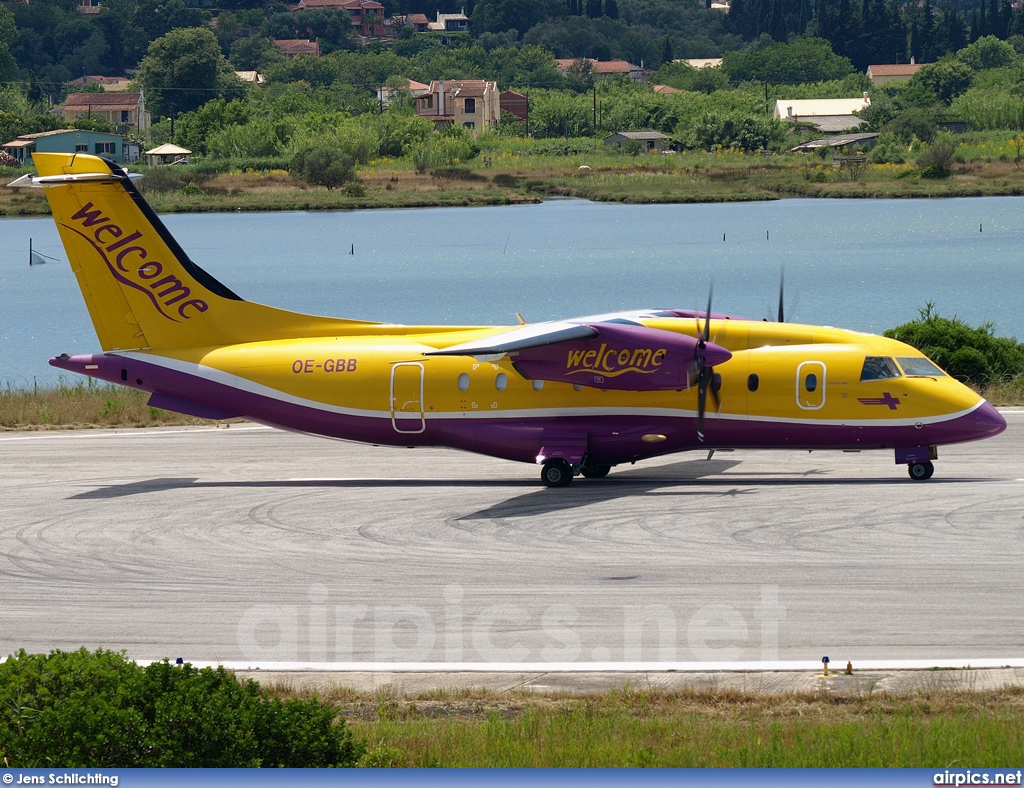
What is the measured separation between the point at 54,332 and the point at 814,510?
2078 inches

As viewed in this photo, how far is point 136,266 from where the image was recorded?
1155 inches

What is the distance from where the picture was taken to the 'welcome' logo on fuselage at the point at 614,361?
2614 cm

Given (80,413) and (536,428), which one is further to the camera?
(80,413)

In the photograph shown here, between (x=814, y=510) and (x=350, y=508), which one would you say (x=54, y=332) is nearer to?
(x=350, y=508)

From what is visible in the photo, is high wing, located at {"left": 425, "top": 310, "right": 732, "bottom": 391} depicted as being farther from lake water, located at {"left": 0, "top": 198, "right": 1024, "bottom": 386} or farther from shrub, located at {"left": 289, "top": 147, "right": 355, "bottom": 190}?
shrub, located at {"left": 289, "top": 147, "right": 355, "bottom": 190}

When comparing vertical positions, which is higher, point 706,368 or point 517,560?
point 706,368

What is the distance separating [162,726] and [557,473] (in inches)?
669

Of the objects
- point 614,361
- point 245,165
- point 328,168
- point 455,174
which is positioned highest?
point 245,165

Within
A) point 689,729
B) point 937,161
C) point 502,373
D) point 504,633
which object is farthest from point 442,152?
point 689,729

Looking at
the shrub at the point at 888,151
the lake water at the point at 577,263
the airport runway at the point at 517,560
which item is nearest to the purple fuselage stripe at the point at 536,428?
the airport runway at the point at 517,560

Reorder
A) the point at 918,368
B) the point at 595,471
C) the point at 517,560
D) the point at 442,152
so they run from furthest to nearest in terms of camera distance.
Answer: the point at 442,152
the point at 595,471
the point at 918,368
the point at 517,560

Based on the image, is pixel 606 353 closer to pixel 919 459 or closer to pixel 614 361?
pixel 614 361

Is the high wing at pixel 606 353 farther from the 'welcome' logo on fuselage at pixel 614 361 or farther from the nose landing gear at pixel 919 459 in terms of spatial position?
the nose landing gear at pixel 919 459

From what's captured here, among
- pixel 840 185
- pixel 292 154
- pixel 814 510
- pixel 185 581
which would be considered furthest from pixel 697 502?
pixel 292 154
